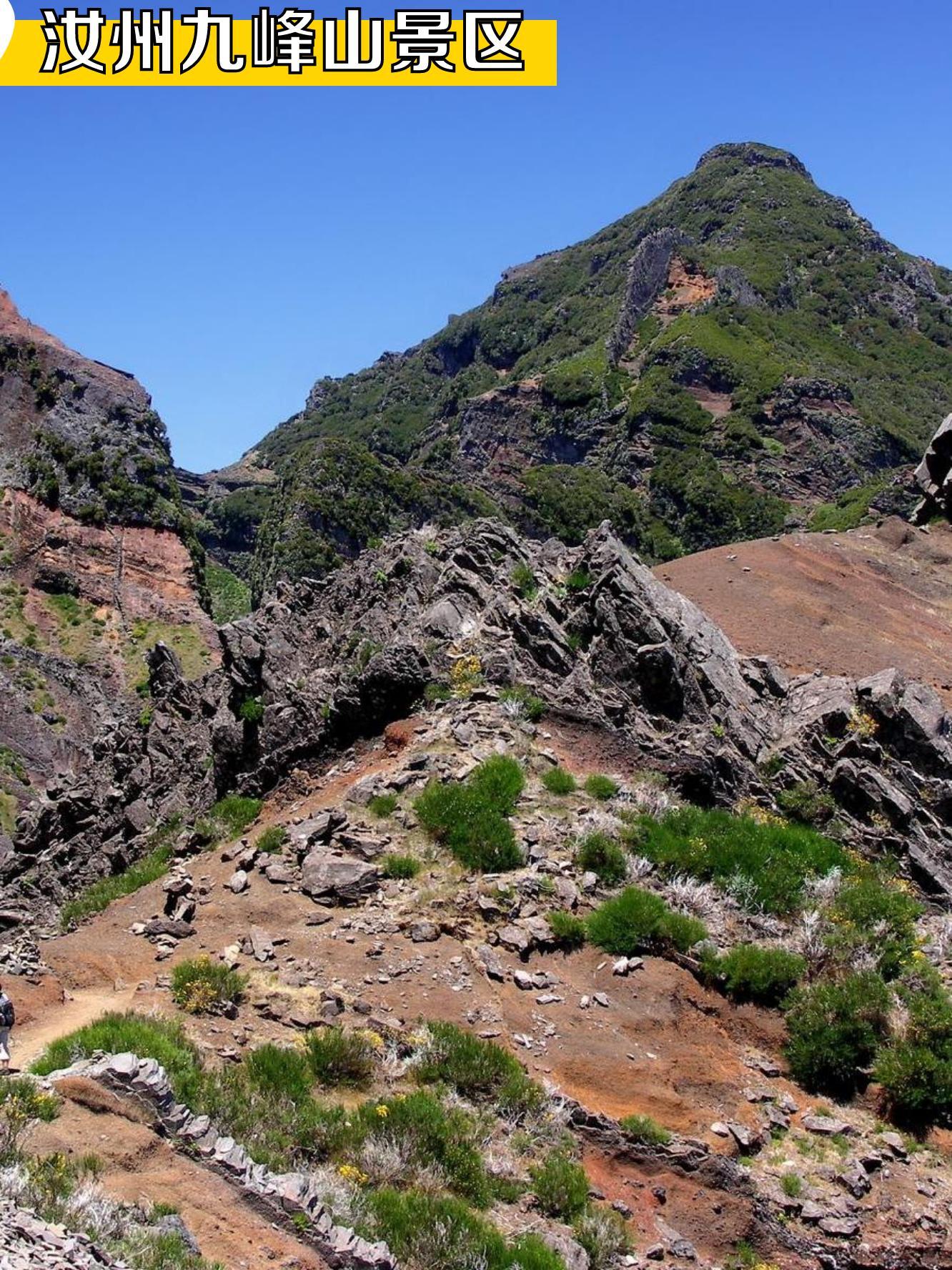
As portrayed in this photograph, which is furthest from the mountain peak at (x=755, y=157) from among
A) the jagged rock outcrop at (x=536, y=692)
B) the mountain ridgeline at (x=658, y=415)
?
the jagged rock outcrop at (x=536, y=692)

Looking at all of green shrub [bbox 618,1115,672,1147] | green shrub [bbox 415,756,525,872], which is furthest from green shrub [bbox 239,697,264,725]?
green shrub [bbox 618,1115,672,1147]

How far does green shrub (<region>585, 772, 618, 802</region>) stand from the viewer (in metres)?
11.8

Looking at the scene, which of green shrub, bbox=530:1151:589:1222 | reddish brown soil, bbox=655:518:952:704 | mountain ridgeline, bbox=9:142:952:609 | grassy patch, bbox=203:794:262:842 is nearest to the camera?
green shrub, bbox=530:1151:589:1222

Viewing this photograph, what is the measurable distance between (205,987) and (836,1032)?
16.1 feet

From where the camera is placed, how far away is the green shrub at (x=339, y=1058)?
807 centimetres

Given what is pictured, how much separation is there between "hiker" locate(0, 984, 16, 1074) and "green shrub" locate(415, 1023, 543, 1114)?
2.75m

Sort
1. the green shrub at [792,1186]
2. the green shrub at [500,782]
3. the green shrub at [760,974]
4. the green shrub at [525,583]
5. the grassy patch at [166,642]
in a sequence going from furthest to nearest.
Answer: the grassy patch at [166,642] < the green shrub at [525,583] < the green shrub at [500,782] < the green shrub at [760,974] < the green shrub at [792,1186]

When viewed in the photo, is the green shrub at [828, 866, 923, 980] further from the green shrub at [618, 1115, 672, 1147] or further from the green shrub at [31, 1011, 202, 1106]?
the green shrub at [31, 1011, 202, 1106]

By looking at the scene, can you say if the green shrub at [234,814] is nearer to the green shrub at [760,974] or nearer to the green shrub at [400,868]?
the green shrub at [400,868]

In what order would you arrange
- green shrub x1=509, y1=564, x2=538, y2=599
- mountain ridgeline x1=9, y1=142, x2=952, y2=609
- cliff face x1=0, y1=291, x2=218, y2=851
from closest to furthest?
green shrub x1=509, y1=564, x2=538, y2=599, cliff face x1=0, y1=291, x2=218, y2=851, mountain ridgeline x1=9, y1=142, x2=952, y2=609

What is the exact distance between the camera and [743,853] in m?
11.2

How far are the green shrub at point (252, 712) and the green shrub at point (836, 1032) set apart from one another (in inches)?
277

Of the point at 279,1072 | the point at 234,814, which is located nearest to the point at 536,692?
the point at 234,814

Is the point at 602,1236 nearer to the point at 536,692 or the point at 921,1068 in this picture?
the point at 921,1068
